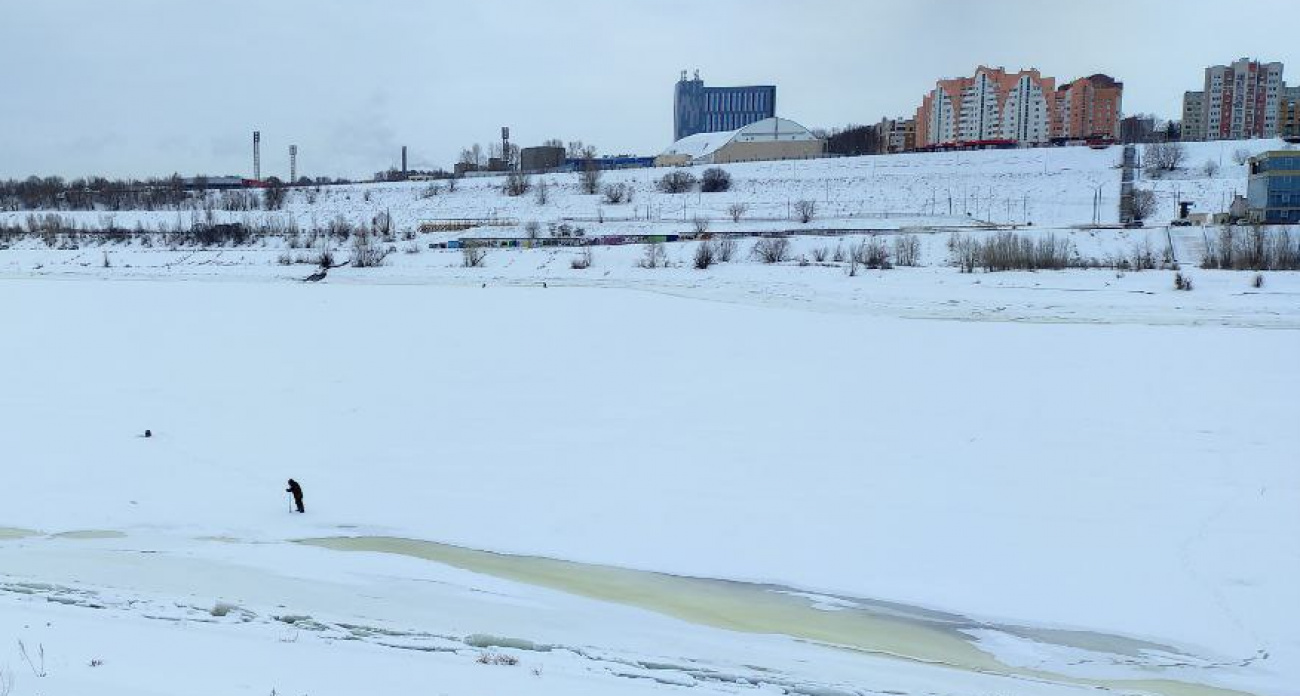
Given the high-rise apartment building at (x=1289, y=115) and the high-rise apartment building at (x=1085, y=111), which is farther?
the high-rise apartment building at (x=1289, y=115)

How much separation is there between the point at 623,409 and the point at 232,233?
45.7 m

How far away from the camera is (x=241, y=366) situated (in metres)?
19.0

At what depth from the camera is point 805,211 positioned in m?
58.6

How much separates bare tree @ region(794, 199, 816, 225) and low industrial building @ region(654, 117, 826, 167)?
28821 mm

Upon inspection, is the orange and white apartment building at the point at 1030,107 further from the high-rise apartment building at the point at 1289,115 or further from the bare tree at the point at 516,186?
the bare tree at the point at 516,186

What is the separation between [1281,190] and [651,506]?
143 ft

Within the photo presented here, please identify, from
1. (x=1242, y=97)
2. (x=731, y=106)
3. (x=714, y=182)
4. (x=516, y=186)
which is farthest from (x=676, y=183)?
(x=1242, y=97)

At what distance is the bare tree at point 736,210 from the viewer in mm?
59438

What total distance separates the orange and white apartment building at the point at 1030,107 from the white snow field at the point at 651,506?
2995 inches

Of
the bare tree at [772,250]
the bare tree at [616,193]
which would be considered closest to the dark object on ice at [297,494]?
the bare tree at [772,250]

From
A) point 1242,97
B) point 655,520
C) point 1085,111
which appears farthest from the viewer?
point 1242,97

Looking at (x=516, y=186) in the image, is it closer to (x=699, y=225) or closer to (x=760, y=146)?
(x=760, y=146)

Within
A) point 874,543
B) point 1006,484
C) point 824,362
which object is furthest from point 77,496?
point 824,362

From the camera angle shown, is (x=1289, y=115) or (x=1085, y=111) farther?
(x=1289, y=115)
